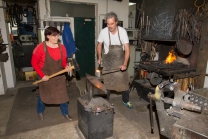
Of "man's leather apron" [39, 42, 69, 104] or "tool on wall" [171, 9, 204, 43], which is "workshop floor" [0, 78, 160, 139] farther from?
"tool on wall" [171, 9, 204, 43]

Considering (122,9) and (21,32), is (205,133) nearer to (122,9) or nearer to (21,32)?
(122,9)

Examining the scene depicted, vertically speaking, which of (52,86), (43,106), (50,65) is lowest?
(43,106)

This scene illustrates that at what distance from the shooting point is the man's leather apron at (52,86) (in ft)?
9.04

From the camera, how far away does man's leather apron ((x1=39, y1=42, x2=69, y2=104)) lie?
2.76m

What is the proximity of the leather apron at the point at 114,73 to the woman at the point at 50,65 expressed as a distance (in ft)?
3.11

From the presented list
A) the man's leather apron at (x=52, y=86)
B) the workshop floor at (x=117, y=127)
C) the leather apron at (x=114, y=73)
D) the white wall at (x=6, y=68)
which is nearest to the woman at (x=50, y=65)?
the man's leather apron at (x=52, y=86)

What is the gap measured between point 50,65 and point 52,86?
38cm

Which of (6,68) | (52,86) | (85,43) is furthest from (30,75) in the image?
(52,86)

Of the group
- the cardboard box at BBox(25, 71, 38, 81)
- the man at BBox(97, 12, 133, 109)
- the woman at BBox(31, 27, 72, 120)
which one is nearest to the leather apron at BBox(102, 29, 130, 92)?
the man at BBox(97, 12, 133, 109)

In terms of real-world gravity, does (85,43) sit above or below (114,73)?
above

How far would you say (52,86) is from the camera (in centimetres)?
281

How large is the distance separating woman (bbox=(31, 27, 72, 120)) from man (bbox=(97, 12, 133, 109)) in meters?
0.95

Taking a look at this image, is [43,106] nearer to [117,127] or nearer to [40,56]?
[40,56]

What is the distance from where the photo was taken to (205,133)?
1095 millimetres
